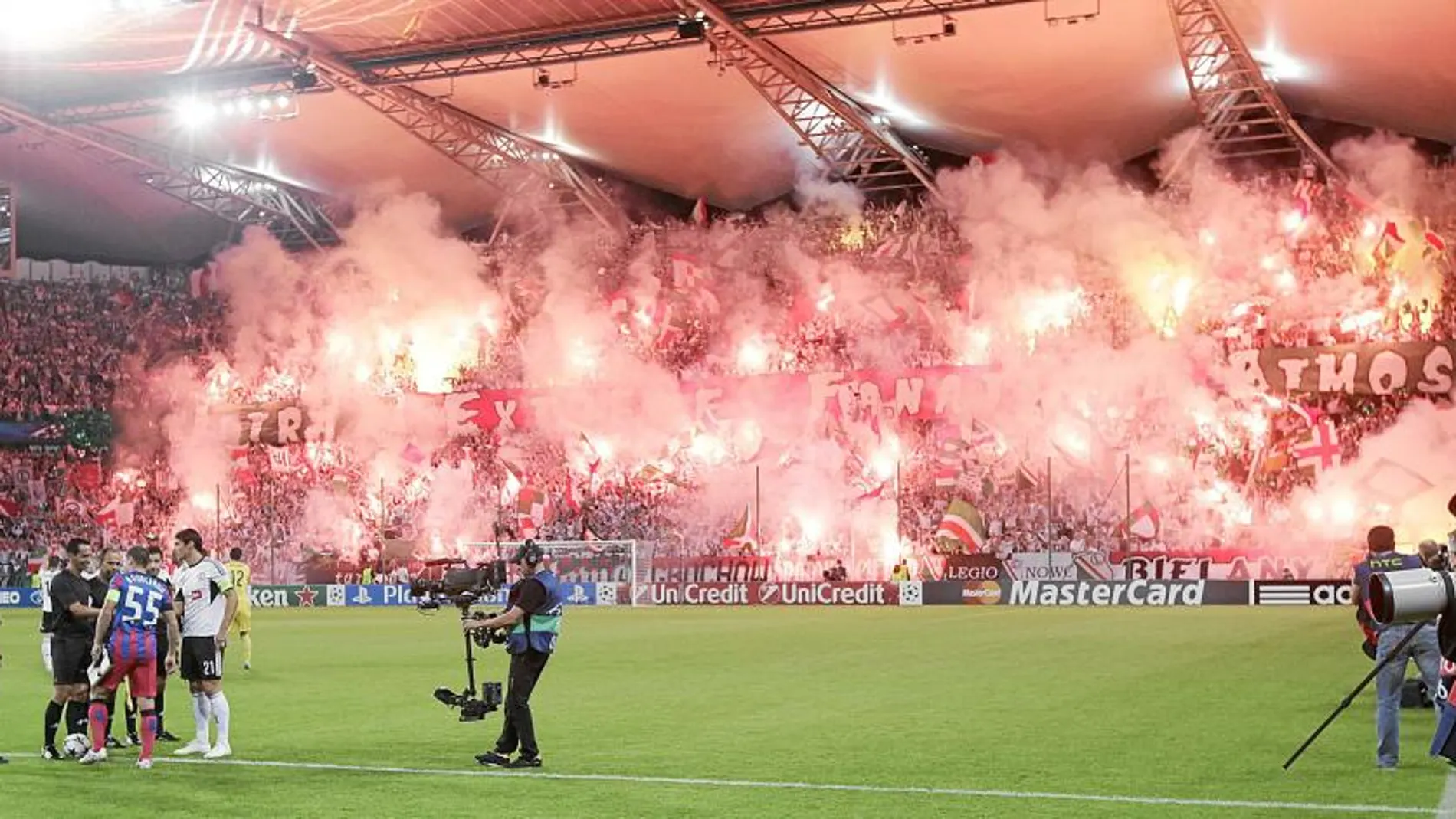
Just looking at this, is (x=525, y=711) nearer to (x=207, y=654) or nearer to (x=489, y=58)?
(x=207, y=654)

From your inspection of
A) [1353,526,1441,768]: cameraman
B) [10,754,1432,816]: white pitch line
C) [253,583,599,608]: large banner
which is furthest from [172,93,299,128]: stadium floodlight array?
[1353,526,1441,768]: cameraman

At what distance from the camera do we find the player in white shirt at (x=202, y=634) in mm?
14945

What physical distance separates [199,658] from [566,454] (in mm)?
44727

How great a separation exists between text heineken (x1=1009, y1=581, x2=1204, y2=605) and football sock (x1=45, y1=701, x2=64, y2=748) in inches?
1285

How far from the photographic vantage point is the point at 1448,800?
11.1 m

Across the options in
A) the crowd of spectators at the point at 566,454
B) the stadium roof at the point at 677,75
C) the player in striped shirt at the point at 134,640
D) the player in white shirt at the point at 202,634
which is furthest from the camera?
the crowd of spectators at the point at 566,454

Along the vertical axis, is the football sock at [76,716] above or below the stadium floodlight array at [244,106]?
below

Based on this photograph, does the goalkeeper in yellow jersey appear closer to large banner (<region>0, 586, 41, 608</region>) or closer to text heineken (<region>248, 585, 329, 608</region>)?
text heineken (<region>248, 585, 329, 608</region>)

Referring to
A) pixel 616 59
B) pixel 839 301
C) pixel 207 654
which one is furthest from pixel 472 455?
pixel 207 654

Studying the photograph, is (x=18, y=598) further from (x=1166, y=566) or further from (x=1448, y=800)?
(x=1448, y=800)

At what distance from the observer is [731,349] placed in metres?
60.2

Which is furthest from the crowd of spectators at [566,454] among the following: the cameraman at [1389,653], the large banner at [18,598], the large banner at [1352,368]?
the cameraman at [1389,653]

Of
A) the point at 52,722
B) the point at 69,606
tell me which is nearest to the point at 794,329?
the point at 69,606

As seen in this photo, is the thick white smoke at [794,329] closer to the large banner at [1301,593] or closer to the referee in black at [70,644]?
the large banner at [1301,593]
